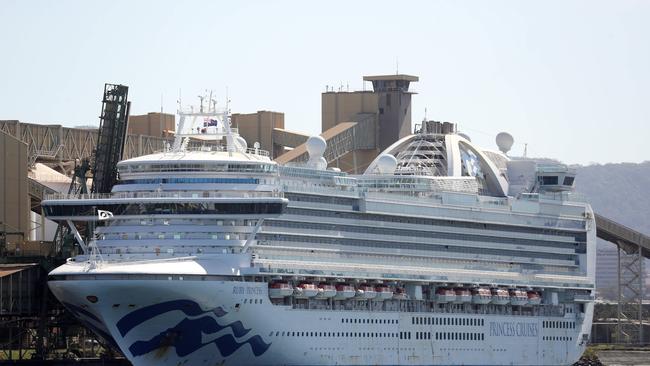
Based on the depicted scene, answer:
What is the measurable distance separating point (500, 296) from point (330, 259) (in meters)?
13.6

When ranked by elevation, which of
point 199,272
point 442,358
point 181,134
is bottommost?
point 442,358

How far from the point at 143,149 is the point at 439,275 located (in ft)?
114

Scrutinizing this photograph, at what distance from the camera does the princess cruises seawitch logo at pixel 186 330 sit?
2773 inches

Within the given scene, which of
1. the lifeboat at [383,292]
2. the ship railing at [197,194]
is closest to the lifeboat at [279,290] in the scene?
the ship railing at [197,194]

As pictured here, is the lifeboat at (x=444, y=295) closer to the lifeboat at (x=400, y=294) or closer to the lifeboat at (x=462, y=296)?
the lifeboat at (x=462, y=296)

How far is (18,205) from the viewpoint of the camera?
293 ft

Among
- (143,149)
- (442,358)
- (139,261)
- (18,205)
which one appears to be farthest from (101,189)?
(143,149)

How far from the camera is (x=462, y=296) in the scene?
3378 inches

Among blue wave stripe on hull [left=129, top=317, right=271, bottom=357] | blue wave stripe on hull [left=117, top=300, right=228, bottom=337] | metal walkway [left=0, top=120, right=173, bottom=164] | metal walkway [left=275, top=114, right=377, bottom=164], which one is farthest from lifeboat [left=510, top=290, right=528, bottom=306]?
metal walkway [left=275, top=114, right=377, bottom=164]

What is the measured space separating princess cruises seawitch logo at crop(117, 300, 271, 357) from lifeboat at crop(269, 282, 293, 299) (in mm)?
2435

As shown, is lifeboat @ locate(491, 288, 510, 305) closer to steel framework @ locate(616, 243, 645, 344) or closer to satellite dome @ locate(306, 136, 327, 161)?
satellite dome @ locate(306, 136, 327, 161)

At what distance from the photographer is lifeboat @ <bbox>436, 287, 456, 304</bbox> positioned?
84750 millimetres

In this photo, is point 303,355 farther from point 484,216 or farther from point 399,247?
A: point 484,216

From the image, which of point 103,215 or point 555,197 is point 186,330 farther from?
point 555,197
